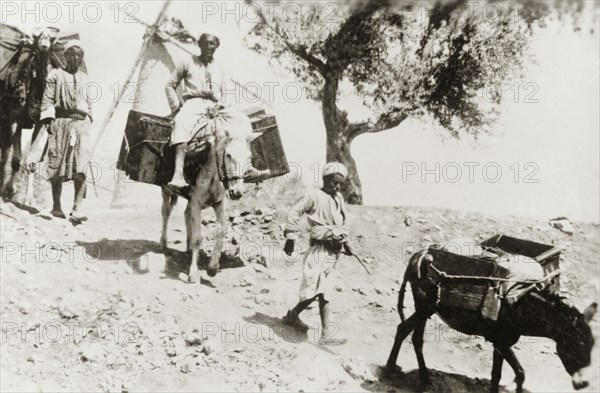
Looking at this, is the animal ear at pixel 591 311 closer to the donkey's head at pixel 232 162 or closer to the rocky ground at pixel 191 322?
the rocky ground at pixel 191 322

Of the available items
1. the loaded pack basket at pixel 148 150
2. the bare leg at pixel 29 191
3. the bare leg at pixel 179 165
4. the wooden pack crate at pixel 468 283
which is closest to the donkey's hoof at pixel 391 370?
the wooden pack crate at pixel 468 283

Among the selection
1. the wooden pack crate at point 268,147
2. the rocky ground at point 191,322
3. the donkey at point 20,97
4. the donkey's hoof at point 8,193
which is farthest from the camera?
the wooden pack crate at point 268,147

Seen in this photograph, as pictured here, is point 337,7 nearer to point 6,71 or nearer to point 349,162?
point 349,162

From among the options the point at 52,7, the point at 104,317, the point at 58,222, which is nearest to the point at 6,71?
the point at 52,7

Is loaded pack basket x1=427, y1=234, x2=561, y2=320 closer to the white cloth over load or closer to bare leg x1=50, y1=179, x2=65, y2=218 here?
the white cloth over load

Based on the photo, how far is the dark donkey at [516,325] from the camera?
5.52m

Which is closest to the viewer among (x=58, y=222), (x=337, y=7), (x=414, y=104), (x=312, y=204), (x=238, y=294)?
(x=312, y=204)

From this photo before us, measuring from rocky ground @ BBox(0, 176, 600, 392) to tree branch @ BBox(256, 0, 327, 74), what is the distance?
4.28 m

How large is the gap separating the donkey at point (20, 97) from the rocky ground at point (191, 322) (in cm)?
88

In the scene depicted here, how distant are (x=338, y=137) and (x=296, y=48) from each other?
7.02 feet

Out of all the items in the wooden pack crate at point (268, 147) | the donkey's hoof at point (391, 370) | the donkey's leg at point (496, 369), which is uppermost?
the wooden pack crate at point (268, 147)

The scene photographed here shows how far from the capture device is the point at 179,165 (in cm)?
812

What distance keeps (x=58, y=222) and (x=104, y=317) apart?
9.50 ft

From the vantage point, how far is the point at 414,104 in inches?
528
